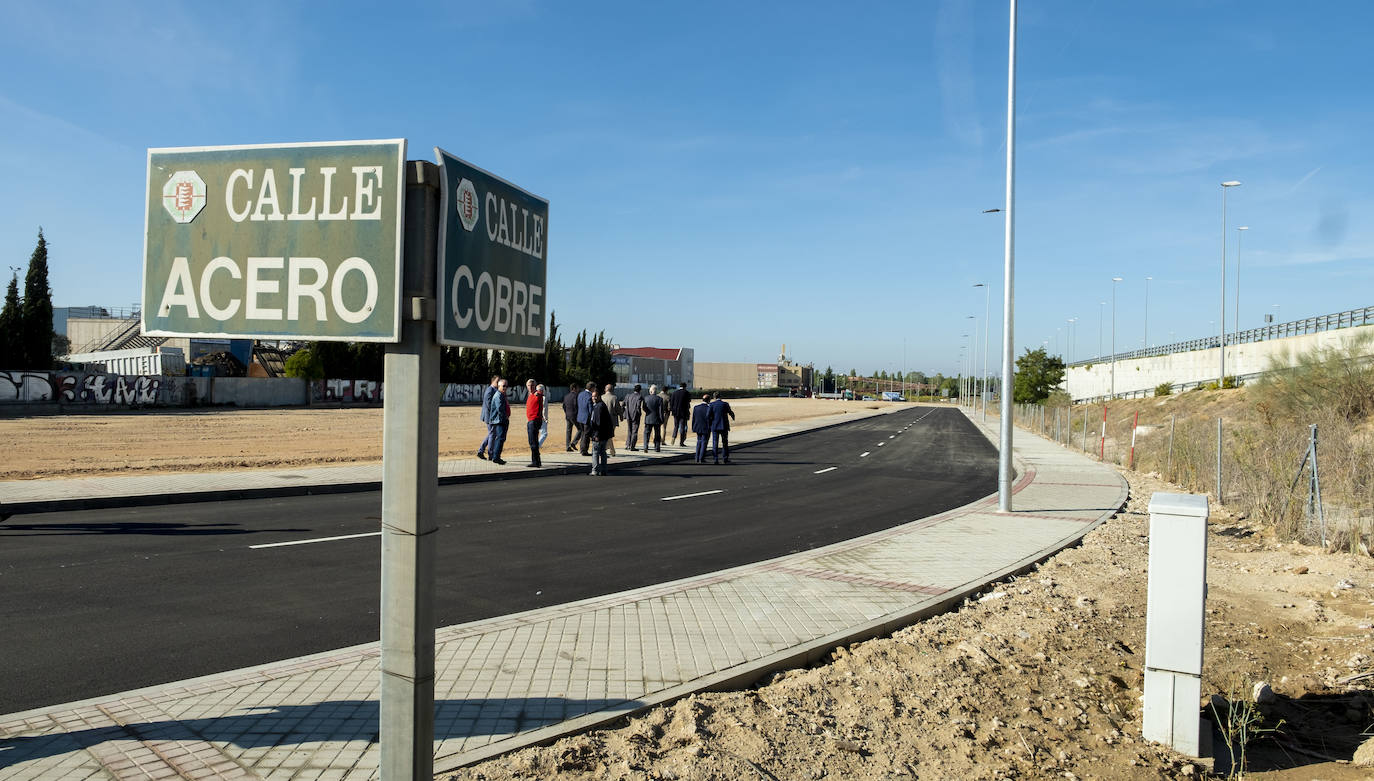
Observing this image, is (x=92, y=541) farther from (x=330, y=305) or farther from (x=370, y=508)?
(x=330, y=305)

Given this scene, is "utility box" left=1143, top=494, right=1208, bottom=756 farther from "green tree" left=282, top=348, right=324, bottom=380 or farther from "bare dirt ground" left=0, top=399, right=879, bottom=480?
"green tree" left=282, top=348, right=324, bottom=380

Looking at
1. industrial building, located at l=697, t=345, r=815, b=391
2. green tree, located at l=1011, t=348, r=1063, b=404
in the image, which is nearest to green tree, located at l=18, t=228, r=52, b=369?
green tree, located at l=1011, t=348, r=1063, b=404

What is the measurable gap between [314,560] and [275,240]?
6.89m

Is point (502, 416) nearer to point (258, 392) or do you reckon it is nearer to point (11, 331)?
point (258, 392)

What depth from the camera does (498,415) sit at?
58.7 ft

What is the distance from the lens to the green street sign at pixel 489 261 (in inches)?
103

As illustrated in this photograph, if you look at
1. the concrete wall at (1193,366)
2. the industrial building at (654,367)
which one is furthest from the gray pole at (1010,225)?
the industrial building at (654,367)

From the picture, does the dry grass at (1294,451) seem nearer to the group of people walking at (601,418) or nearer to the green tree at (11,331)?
the group of people walking at (601,418)

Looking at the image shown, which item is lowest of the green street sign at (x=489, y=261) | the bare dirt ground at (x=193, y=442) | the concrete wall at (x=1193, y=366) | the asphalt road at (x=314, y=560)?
the bare dirt ground at (x=193, y=442)

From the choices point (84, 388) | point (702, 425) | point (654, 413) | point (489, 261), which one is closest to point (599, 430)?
point (702, 425)

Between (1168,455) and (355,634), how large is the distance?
18.7 meters

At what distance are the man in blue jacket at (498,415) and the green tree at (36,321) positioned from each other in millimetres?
42977

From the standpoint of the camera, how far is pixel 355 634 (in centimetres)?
605

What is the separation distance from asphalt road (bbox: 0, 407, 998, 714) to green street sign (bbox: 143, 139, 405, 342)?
11.5ft
